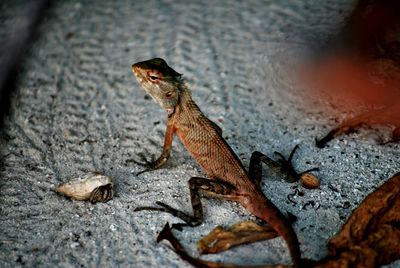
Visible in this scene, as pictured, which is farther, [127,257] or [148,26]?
[148,26]

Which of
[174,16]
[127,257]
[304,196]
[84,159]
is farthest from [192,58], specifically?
Answer: [127,257]

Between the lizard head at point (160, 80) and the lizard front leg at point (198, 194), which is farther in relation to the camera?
the lizard head at point (160, 80)

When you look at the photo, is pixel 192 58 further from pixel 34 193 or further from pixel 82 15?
pixel 34 193

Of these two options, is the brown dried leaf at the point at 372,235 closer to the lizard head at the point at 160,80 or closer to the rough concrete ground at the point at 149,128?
the rough concrete ground at the point at 149,128

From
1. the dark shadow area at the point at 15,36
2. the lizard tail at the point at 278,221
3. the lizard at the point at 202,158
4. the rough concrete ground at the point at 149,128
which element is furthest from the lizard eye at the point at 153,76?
the dark shadow area at the point at 15,36

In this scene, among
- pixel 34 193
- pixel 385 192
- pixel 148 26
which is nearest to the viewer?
pixel 385 192

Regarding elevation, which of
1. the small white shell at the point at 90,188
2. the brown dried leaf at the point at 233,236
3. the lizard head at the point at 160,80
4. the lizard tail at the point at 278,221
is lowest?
the small white shell at the point at 90,188

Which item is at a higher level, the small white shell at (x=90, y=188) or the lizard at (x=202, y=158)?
the lizard at (x=202, y=158)

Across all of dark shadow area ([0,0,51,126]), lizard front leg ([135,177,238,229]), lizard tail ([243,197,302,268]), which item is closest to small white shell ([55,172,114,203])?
lizard front leg ([135,177,238,229])
